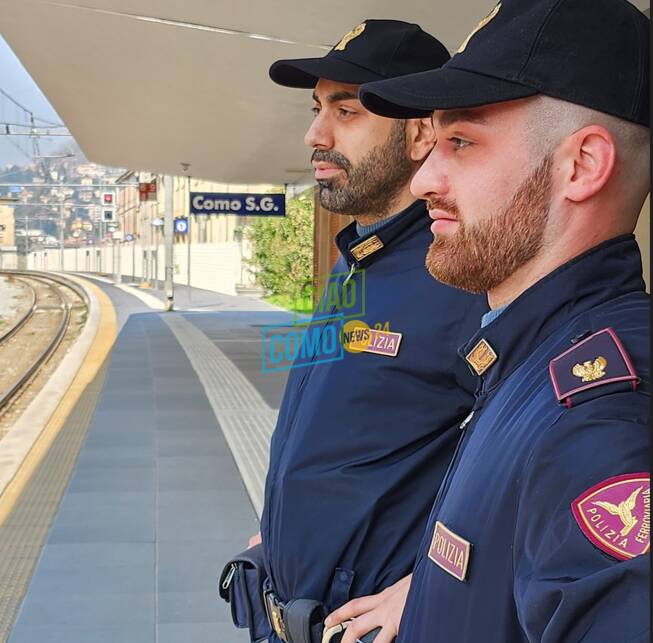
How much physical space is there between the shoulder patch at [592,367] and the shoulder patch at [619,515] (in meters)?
0.10

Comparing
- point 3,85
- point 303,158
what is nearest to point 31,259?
point 3,85

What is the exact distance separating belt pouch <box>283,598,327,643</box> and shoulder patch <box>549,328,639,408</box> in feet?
3.17

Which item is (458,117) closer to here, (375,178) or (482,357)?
(482,357)

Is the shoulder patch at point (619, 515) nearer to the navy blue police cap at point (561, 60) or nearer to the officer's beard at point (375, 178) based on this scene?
the navy blue police cap at point (561, 60)

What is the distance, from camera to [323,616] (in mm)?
1744

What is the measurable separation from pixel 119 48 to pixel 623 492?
873 cm

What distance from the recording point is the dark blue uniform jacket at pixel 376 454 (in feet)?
5.73

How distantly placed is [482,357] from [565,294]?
0.14m

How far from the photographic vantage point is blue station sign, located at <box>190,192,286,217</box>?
18.3m

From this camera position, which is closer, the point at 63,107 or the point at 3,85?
the point at 63,107

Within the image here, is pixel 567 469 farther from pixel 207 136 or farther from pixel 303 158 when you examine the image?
pixel 303 158

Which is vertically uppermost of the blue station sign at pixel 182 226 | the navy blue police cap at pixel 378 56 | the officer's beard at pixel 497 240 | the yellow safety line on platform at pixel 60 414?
the navy blue police cap at pixel 378 56

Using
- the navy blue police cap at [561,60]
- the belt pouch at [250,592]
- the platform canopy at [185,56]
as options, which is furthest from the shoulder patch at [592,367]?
the platform canopy at [185,56]

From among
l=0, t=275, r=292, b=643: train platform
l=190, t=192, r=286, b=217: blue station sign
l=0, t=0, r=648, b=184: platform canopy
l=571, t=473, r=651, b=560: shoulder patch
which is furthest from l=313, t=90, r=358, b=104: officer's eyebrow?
l=190, t=192, r=286, b=217: blue station sign
